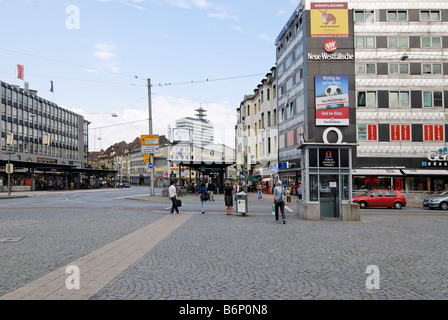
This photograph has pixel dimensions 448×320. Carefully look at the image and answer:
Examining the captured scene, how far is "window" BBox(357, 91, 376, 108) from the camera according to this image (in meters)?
37.9

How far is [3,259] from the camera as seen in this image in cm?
755

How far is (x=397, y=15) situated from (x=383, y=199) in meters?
21.8

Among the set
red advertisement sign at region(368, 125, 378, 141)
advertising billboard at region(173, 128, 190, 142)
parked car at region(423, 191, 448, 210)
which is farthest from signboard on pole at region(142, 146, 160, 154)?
Answer: advertising billboard at region(173, 128, 190, 142)

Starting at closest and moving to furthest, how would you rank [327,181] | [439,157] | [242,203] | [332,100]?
[327,181], [242,203], [439,157], [332,100]

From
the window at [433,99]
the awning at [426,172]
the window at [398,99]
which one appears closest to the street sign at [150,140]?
the window at [398,99]

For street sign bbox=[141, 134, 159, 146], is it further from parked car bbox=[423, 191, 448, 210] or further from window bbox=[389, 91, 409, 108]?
window bbox=[389, 91, 409, 108]

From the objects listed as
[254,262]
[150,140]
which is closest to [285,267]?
[254,262]

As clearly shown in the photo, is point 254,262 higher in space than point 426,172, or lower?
lower

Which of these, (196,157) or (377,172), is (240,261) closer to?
(377,172)

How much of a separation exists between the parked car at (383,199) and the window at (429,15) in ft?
70.5

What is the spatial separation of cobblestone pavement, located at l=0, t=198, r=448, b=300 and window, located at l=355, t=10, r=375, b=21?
104 feet

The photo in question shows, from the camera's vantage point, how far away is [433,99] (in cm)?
3731

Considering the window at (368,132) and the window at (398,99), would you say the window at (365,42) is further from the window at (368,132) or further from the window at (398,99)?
the window at (368,132)
